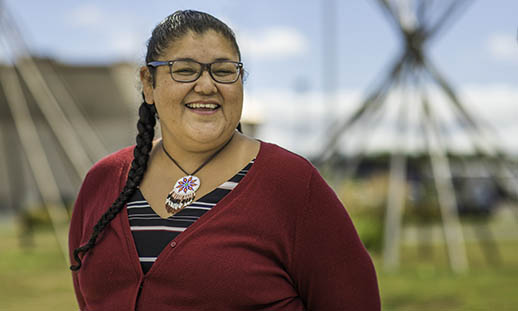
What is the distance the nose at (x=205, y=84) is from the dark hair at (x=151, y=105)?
11 centimetres

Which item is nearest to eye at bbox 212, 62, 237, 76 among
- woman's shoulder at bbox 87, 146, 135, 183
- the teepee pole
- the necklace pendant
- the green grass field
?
the necklace pendant

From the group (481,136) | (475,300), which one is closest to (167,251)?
(475,300)

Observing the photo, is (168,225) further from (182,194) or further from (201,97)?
(201,97)

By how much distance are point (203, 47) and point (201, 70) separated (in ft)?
0.19

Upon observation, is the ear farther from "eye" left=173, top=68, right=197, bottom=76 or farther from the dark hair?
"eye" left=173, top=68, right=197, bottom=76

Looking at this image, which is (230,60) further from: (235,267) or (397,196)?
(397,196)

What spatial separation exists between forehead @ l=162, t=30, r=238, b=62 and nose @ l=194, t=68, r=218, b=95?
38 millimetres

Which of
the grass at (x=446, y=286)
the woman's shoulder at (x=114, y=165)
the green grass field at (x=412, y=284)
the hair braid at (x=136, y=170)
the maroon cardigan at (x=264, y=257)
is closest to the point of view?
the maroon cardigan at (x=264, y=257)

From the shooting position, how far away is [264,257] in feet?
5.47

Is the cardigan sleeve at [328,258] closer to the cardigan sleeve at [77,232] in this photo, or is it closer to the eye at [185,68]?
the eye at [185,68]

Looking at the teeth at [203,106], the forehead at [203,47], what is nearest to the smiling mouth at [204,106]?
the teeth at [203,106]

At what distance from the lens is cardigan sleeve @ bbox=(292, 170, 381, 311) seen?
1680 millimetres

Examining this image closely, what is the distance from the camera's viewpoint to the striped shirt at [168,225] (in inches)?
67.7

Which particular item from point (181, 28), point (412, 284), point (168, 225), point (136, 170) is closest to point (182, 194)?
point (168, 225)
